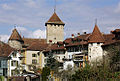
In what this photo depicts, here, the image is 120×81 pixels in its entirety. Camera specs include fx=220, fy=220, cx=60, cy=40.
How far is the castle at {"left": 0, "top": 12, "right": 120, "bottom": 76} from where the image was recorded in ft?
142

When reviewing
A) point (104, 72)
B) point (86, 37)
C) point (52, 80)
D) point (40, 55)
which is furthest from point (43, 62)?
point (104, 72)

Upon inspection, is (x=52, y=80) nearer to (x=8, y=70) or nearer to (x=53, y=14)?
(x=8, y=70)

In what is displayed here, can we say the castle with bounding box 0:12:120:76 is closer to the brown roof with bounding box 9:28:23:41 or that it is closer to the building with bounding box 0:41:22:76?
the brown roof with bounding box 9:28:23:41

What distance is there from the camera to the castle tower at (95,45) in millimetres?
43094

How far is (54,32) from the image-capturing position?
67.4 metres

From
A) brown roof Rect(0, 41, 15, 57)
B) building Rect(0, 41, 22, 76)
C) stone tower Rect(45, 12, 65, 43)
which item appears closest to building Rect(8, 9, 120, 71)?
stone tower Rect(45, 12, 65, 43)

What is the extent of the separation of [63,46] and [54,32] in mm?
14461

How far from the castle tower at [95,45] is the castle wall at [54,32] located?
23.9m

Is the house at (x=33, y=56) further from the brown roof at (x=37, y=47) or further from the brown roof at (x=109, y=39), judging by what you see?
the brown roof at (x=109, y=39)

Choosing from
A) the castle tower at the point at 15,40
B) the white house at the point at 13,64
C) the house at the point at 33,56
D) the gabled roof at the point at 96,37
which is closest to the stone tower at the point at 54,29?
the house at the point at 33,56

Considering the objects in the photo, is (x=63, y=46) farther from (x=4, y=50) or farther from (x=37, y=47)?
(x=4, y=50)

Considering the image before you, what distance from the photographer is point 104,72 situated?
28109 millimetres

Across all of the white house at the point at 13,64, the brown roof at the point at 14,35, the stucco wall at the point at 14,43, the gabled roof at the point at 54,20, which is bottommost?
the white house at the point at 13,64

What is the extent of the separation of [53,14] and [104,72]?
142 ft
